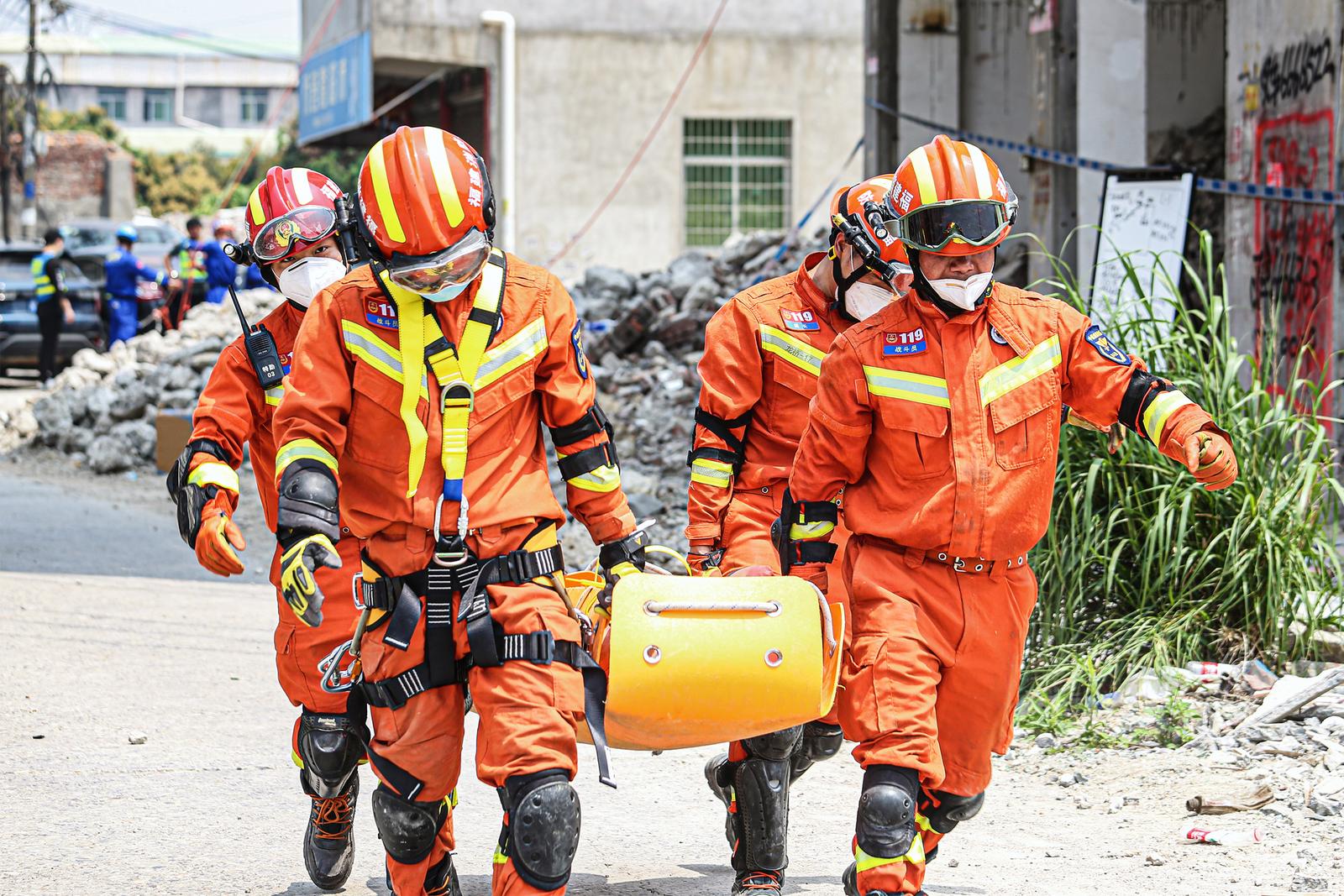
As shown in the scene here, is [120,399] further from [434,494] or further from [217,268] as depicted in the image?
[434,494]

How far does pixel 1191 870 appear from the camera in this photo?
5.12 m

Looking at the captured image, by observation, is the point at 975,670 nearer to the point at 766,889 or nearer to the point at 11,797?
the point at 766,889

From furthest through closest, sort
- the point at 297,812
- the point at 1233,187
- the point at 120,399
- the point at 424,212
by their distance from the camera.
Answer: the point at 120,399 < the point at 1233,187 < the point at 297,812 < the point at 424,212

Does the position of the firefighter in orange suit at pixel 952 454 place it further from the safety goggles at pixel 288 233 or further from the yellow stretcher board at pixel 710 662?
the safety goggles at pixel 288 233

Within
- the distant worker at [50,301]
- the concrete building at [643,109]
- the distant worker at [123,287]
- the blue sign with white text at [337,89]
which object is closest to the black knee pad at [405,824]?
the distant worker at [123,287]

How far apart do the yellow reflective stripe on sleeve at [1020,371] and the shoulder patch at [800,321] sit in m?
1.00

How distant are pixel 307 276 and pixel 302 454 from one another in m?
1.30

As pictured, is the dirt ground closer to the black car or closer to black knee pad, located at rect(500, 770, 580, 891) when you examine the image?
black knee pad, located at rect(500, 770, 580, 891)

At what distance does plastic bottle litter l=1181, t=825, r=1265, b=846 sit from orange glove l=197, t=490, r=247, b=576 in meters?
3.10

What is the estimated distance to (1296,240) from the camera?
32.2ft

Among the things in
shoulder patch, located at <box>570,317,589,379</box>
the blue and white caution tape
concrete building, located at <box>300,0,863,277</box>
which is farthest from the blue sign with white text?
shoulder patch, located at <box>570,317,589,379</box>

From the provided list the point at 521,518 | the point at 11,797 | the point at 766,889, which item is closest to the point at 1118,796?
the point at 766,889

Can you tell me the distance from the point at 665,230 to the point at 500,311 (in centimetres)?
2253

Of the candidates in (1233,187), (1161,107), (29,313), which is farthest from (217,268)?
(1233,187)
